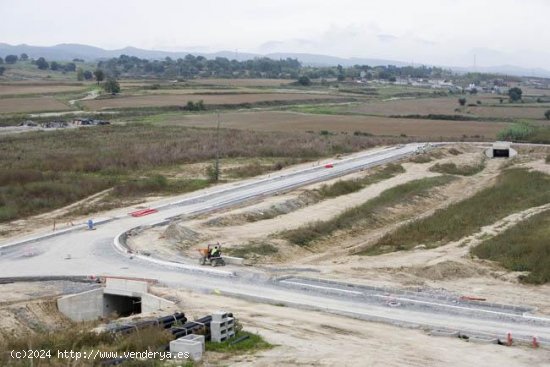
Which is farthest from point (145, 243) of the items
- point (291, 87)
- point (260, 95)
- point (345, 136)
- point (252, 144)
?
point (291, 87)

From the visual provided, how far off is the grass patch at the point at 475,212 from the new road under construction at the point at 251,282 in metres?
8.25

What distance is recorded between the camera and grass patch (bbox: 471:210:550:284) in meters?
27.6

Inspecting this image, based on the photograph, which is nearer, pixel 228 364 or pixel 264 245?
pixel 228 364

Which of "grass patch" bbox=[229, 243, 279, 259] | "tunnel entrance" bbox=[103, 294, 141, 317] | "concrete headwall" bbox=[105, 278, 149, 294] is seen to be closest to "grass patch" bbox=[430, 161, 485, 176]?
"grass patch" bbox=[229, 243, 279, 259]

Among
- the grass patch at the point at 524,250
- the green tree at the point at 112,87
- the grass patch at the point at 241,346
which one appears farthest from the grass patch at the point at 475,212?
the green tree at the point at 112,87

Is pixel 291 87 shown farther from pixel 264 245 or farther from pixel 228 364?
pixel 228 364

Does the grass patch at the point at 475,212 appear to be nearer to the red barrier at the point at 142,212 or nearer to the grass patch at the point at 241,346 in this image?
the red barrier at the point at 142,212

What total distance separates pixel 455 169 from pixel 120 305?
39.2m

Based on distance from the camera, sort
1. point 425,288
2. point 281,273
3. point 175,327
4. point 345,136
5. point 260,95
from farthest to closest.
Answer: point 260,95 < point 345,136 < point 281,273 < point 425,288 < point 175,327

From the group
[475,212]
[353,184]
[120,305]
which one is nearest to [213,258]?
[120,305]

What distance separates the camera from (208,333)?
19.6 metres

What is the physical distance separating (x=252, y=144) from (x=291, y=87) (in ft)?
291

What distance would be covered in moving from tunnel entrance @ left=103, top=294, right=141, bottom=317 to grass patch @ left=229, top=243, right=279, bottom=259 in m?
6.38

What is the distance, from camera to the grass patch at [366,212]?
118ft
